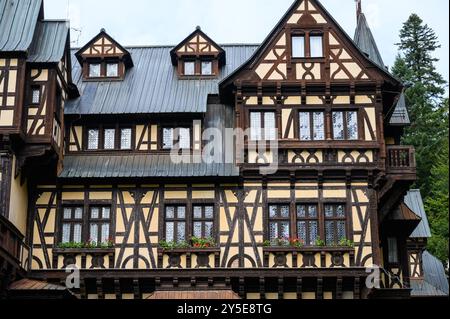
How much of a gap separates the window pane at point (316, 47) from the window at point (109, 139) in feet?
25.8

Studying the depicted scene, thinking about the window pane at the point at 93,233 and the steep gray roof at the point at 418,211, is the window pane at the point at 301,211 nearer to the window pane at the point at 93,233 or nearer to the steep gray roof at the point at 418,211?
the window pane at the point at 93,233

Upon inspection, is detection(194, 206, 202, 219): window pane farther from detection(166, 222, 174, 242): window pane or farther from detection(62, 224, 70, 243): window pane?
detection(62, 224, 70, 243): window pane

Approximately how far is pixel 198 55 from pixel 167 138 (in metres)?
4.18

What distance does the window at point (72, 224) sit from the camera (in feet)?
102

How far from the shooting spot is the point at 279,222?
31.1 metres

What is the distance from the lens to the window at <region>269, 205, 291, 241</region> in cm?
3091

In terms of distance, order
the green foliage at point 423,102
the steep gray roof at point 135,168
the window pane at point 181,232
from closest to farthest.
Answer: the window pane at point 181,232 < the steep gray roof at point 135,168 < the green foliage at point 423,102

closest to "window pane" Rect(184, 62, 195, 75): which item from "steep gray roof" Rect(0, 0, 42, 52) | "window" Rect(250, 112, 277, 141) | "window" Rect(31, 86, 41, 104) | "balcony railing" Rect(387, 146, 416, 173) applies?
"window" Rect(250, 112, 277, 141)

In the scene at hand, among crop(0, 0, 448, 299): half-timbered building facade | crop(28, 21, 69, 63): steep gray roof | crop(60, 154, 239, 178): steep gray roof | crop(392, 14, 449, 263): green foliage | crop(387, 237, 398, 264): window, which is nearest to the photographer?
crop(0, 0, 448, 299): half-timbered building facade

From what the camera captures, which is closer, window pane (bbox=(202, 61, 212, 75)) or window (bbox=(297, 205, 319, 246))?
window (bbox=(297, 205, 319, 246))

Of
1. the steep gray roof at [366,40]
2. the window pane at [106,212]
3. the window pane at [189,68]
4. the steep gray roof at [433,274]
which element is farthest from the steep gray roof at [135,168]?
the steep gray roof at [433,274]

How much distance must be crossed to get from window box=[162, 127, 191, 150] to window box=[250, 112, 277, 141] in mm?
2498
